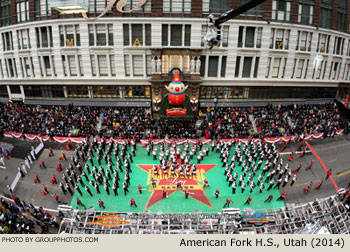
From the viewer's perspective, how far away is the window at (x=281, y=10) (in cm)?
2748

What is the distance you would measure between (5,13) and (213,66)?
3034 cm

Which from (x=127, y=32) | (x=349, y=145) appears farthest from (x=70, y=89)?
(x=349, y=145)

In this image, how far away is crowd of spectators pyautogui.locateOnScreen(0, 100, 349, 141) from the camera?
2553 centimetres

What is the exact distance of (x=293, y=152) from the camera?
22.8 m

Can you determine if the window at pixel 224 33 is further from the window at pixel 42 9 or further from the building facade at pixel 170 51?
the window at pixel 42 9

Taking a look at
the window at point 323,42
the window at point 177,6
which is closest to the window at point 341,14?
the window at point 323,42

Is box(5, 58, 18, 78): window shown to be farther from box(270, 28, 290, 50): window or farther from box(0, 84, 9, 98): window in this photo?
box(270, 28, 290, 50): window

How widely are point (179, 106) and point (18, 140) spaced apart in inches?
778

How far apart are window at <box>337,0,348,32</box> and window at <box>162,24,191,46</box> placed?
71.8 feet

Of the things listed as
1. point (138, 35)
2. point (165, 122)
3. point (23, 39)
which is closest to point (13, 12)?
point (23, 39)

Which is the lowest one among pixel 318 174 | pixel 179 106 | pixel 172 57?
pixel 318 174

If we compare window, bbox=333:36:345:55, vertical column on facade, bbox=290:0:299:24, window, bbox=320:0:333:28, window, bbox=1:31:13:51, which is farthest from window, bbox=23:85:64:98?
window, bbox=333:36:345:55

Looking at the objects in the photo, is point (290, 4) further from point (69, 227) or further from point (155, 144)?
point (69, 227)

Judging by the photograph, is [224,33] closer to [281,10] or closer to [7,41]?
[281,10]
